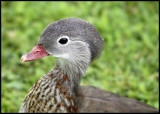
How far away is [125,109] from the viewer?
2.55 m

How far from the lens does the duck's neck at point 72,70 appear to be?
7.97 ft

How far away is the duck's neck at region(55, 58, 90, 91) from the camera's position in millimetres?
2430

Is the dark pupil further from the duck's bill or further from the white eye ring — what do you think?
the duck's bill

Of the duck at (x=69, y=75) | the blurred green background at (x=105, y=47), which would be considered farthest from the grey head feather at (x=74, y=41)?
the blurred green background at (x=105, y=47)

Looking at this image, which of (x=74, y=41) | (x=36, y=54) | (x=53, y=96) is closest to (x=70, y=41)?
(x=74, y=41)

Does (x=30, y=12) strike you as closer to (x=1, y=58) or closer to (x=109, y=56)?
(x=1, y=58)

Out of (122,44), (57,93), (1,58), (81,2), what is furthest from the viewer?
(81,2)

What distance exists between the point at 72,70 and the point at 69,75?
0.19 feet

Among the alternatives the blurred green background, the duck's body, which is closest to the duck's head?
the duck's body

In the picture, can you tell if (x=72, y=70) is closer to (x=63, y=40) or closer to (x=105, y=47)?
(x=63, y=40)

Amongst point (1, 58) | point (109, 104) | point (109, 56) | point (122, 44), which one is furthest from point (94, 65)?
point (109, 104)

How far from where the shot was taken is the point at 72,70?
2469 millimetres

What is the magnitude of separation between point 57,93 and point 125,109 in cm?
52

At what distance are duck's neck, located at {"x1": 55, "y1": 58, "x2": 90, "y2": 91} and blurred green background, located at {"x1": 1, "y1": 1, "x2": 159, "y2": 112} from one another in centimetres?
90
